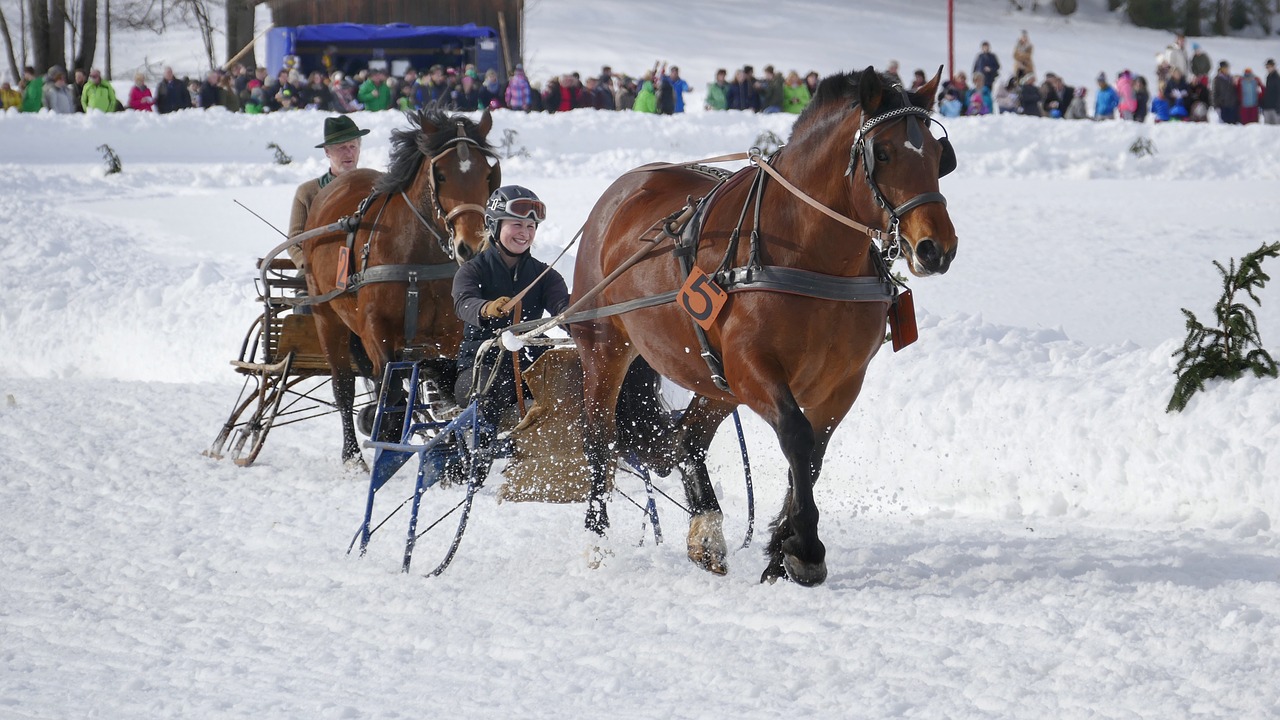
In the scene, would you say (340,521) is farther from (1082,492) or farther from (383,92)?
(383,92)

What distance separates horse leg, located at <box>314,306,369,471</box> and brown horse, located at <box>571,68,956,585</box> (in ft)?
10.7

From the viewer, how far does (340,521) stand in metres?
6.61

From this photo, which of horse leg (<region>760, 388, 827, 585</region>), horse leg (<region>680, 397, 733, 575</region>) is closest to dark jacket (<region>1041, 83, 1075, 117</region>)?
horse leg (<region>680, 397, 733, 575</region>)

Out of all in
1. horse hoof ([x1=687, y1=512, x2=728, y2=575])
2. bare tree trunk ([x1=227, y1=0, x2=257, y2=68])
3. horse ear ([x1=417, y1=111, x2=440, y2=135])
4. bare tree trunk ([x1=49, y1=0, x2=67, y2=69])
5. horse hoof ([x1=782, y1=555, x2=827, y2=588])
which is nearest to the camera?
horse hoof ([x1=782, y1=555, x2=827, y2=588])

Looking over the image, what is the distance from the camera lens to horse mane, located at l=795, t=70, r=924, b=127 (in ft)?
15.0

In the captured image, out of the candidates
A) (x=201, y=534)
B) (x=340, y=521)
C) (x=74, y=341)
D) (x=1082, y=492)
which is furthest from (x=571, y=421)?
(x=74, y=341)

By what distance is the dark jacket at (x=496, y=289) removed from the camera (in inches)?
245

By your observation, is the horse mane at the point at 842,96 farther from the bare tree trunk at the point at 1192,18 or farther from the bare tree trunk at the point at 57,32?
the bare tree trunk at the point at 1192,18

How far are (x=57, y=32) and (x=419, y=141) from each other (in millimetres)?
26082

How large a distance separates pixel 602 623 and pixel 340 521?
2.36 m

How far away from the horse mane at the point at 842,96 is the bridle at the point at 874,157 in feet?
0.18

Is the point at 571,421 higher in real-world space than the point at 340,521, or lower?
higher

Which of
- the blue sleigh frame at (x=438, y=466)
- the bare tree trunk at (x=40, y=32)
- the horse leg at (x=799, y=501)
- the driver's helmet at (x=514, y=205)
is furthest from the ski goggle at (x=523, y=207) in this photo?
the bare tree trunk at (x=40, y=32)

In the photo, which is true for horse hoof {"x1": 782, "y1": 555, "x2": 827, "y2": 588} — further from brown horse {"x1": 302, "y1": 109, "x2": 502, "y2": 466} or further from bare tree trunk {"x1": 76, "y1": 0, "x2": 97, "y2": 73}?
bare tree trunk {"x1": 76, "y1": 0, "x2": 97, "y2": 73}
